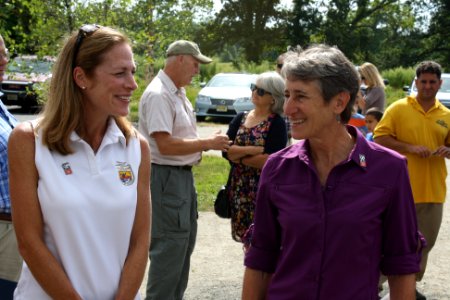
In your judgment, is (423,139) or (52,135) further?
(423,139)

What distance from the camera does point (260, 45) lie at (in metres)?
49.0

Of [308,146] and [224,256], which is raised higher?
[308,146]

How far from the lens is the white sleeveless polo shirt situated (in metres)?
2.74

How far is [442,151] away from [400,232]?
11.7 ft

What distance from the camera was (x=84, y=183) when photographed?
9.16 feet

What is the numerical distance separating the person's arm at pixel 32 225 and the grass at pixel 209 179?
6741 mm

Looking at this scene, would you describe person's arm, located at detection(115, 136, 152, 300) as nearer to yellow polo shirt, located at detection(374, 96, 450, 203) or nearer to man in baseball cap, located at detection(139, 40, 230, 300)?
man in baseball cap, located at detection(139, 40, 230, 300)

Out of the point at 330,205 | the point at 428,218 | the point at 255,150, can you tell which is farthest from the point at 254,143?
the point at 330,205

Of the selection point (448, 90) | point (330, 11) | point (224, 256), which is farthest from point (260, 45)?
point (224, 256)

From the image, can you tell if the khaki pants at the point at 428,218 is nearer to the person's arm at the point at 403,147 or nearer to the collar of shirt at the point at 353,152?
the person's arm at the point at 403,147

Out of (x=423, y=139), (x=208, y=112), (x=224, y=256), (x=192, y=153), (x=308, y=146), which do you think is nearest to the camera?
(x=308, y=146)

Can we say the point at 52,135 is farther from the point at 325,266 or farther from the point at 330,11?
the point at 330,11

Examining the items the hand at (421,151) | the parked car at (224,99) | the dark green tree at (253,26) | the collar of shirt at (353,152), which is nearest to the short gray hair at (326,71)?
the collar of shirt at (353,152)

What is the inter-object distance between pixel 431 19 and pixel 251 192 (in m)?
44.7
